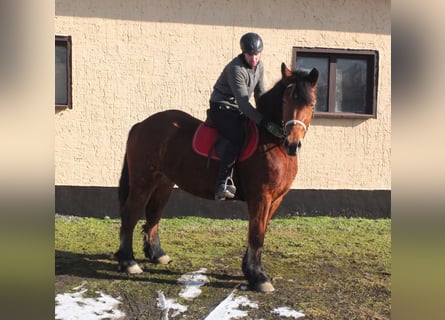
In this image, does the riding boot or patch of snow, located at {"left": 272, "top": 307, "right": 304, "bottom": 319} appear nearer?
patch of snow, located at {"left": 272, "top": 307, "right": 304, "bottom": 319}

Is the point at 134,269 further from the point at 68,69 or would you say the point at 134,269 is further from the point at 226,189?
the point at 68,69

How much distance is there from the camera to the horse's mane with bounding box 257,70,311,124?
11.1ft

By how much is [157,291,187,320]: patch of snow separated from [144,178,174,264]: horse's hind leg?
35.7 inches

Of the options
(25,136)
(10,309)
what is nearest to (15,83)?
(25,136)

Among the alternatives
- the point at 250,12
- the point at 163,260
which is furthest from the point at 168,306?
the point at 250,12

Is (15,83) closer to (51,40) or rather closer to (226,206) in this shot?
(51,40)

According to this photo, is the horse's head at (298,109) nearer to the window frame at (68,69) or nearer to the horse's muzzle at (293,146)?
the horse's muzzle at (293,146)

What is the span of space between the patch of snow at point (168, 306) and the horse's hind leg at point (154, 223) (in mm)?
906

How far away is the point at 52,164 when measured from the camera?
98cm

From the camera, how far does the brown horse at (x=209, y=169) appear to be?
3449 millimetres

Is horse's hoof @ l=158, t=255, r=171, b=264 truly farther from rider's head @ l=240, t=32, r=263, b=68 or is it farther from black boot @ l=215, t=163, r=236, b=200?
rider's head @ l=240, t=32, r=263, b=68

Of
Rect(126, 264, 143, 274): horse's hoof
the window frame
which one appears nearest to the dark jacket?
Rect(126, 264, 143, 274): horse's hoof

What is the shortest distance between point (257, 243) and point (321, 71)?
4130 mm

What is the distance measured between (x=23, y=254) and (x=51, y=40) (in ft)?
1.73
